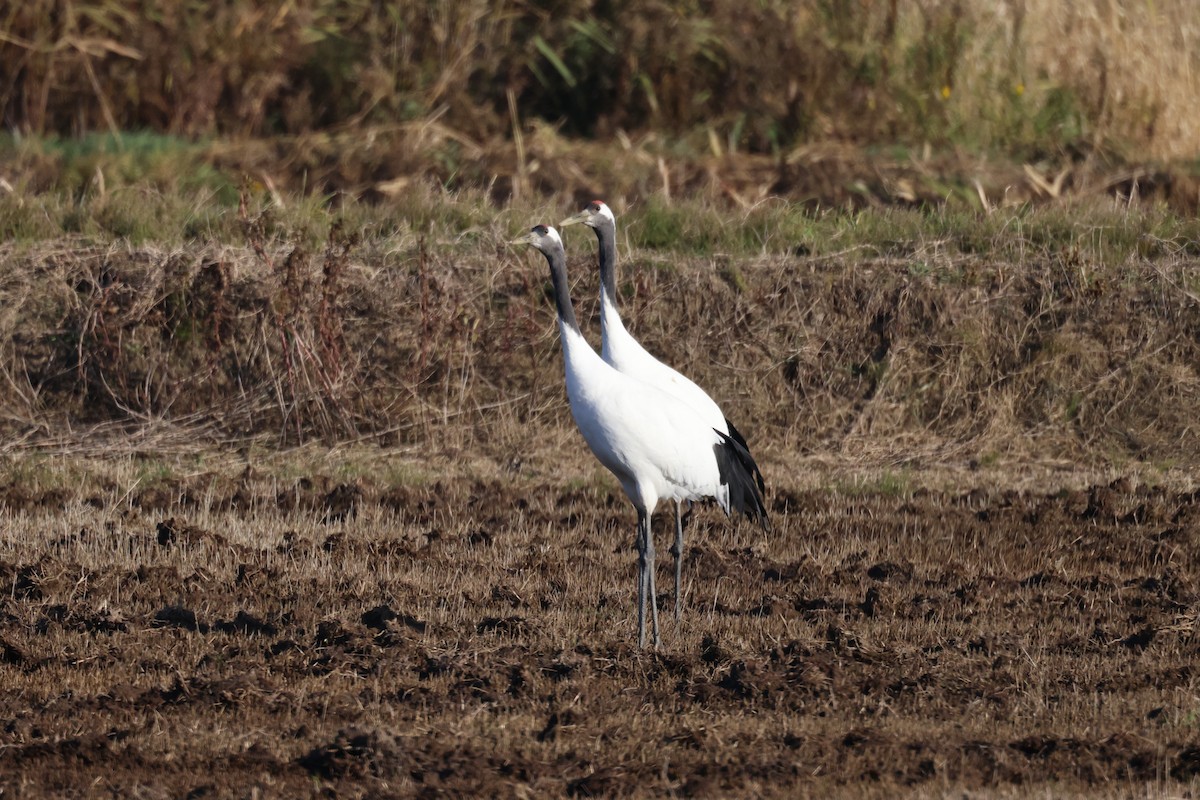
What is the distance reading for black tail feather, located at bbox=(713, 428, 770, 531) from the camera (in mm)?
7277

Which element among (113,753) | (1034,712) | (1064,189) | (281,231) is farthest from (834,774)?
(1064,189)

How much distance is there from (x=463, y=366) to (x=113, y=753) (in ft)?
20.5

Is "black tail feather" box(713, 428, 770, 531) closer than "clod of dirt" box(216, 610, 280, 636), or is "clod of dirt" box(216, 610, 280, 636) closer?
"clod of dirt" box(216, 610, 280, 636)

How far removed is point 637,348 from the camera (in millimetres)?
7508

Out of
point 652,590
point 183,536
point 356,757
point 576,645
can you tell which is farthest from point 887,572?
point 356,757

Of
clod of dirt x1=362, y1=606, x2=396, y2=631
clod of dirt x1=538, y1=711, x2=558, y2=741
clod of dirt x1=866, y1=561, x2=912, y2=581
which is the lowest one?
clod of dirt x1=866, y1=561, x2=912, y2=581

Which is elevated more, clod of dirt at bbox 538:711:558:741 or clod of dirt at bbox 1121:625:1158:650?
clod of dirt at bbox 538:711:558:741

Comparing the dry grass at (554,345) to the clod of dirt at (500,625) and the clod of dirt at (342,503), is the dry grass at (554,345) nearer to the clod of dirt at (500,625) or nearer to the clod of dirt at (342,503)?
the clod of dirt at (342,503)

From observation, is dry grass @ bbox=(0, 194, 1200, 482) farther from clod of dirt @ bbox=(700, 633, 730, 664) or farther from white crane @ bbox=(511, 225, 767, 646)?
clod of dirt @ bbox=(700, 633, 730, 664)

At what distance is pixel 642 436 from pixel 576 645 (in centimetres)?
89

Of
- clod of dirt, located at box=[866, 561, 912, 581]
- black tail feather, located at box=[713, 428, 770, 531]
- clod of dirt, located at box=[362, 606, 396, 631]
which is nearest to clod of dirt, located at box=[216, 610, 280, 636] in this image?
clod of dirt, located at box=[362, 606, 396, 631]

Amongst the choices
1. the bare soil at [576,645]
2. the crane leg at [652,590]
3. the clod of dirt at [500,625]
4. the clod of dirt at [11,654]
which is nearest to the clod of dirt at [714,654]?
the bare soil at [576,645]

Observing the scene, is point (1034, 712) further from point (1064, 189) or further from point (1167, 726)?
point (1064, 189)

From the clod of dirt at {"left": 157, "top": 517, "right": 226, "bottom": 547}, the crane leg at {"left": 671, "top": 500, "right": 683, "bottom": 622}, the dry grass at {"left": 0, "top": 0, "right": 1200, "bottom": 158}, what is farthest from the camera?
the dry grass at {"left": 0, "top": 0, "right": 1200, "bottom": 158}
